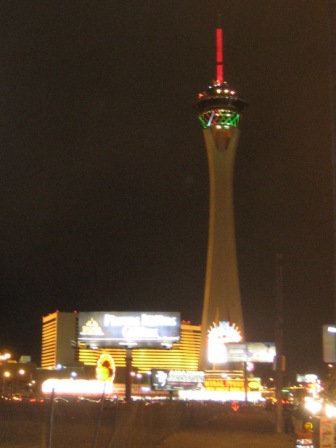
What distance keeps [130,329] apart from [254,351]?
19.6m

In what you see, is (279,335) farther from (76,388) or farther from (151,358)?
(151,358)

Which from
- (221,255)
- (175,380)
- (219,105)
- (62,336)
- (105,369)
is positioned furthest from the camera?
(62,336)

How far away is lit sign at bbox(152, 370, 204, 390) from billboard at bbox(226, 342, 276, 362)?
8102 mm

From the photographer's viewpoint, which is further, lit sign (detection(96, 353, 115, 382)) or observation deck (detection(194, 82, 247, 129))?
observation deck (detection(194, 82, 247, 129))

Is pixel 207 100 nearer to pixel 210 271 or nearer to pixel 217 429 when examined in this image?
pixel 210 271

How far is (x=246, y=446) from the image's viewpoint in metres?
30.5

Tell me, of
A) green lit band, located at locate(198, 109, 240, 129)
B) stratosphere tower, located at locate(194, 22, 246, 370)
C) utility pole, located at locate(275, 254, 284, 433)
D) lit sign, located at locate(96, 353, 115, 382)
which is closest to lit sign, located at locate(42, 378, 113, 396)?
utility pole, located at locate(275, 254, 284, 433)

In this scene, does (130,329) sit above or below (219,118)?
below

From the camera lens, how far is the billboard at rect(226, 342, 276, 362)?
9875cm

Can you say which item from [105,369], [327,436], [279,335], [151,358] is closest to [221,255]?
[151,358]

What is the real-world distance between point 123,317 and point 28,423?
65.0 meters

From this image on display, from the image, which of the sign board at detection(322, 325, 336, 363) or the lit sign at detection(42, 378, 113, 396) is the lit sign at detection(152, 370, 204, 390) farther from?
the sign board at detection(322, 325, 336, 363)

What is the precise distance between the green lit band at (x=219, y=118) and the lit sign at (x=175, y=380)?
6507 cm

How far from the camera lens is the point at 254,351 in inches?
3944
